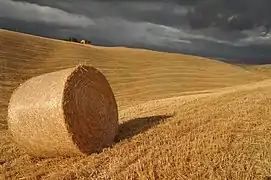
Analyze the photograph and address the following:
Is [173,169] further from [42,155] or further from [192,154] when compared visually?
[42,155]

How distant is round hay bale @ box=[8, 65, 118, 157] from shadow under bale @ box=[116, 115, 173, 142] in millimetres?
246

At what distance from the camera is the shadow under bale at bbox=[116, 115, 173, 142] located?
28.9 feet

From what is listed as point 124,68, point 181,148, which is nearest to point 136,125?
point 181,148

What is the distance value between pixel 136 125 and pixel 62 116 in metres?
2.22

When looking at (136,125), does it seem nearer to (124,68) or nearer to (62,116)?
(62,116)

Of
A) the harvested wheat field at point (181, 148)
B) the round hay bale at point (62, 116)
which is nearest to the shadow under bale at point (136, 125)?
the harvested wheat field at point (181, 148)

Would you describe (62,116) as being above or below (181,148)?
above

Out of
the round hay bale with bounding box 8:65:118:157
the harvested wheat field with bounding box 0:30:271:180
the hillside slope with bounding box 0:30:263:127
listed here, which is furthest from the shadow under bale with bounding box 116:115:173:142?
the hillside slope with bounding box 0:30:263:127

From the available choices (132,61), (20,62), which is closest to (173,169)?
(20,62)

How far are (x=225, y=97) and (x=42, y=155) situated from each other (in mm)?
5064

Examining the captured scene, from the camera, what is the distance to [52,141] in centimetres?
776

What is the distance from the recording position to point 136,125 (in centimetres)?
957

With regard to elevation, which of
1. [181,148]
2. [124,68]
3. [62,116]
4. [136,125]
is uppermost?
[62,116]

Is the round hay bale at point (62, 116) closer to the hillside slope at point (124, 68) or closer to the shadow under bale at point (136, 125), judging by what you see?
the shadow under bale at point (136, 125)
